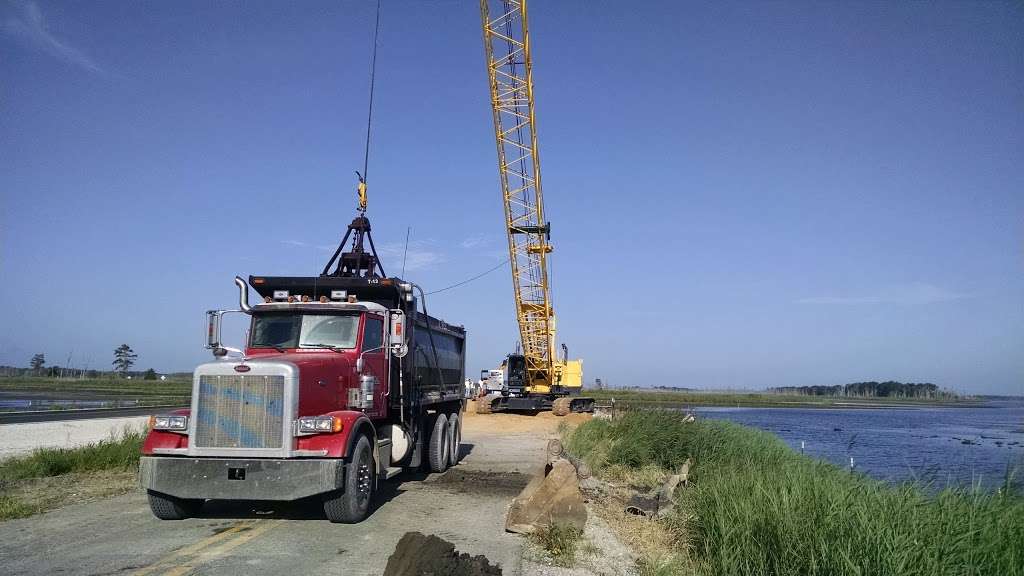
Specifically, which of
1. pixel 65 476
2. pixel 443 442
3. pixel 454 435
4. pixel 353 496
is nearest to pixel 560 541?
pixel 353 496

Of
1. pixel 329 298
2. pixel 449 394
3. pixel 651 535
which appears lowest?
pixel 651 535

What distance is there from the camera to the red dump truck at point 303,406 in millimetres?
8602

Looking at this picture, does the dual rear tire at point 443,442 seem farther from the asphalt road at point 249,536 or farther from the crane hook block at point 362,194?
the crane hook block at point 362,194

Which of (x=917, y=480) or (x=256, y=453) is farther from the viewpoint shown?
(x=256, y=453)

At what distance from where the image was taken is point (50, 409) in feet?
117

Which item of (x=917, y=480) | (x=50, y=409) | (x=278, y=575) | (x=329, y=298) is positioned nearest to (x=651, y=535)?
(x=917, y=480)

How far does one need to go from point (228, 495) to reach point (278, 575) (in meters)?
2.28

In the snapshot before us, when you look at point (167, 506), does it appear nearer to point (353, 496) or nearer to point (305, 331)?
point (353, 496)

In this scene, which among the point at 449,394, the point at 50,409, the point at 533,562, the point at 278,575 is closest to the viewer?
the point at 278,575

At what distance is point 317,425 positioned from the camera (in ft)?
28.6

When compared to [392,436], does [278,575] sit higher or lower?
lower

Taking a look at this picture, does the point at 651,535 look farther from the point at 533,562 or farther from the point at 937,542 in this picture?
the point at 937,542

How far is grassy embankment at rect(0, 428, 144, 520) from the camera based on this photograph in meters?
10.5

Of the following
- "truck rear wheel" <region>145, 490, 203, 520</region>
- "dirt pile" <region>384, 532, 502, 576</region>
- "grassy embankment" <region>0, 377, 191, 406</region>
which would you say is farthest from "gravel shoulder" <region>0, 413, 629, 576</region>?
"grassy embankment" <region>0, 377, 191, 406</region>
